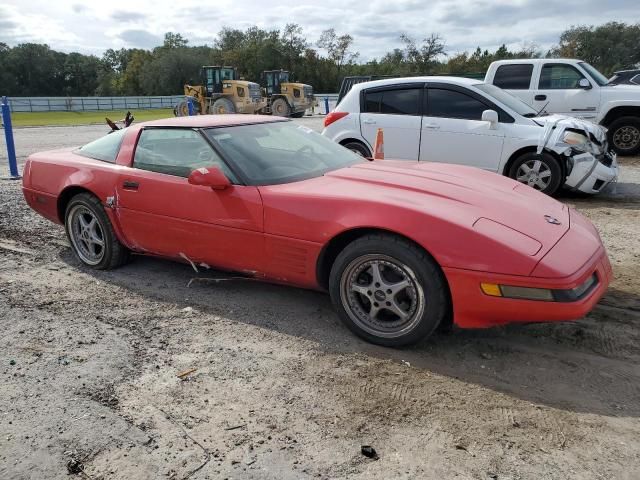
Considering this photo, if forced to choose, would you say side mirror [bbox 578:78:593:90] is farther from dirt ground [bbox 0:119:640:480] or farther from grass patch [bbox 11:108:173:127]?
grass patch [bbox 11:108:173:127]

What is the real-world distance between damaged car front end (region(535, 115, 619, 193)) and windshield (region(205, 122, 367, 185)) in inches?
146

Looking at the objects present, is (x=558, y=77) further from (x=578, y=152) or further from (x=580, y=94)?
(x=578, y=152)

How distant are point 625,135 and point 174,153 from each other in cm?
939

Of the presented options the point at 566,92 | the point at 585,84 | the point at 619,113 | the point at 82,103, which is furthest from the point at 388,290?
the point at 82,103

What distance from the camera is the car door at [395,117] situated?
746cm

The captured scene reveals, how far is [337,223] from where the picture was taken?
10.4 ft

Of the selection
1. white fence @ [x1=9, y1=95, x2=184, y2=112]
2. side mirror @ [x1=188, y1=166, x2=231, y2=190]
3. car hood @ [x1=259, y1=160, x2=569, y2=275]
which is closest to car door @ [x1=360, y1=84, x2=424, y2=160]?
car hood @ [x1=259, y1=160, x2=569, y2=275]

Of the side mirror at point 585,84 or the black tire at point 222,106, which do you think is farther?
the black tire at point 222,106

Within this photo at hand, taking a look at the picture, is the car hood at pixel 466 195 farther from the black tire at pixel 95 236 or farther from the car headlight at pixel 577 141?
the car headlight at pixel 577 141

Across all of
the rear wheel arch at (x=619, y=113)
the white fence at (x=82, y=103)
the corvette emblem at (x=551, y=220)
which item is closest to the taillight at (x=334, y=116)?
the corvette emblem at (x=551, y=220)

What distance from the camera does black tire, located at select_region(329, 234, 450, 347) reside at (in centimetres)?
292

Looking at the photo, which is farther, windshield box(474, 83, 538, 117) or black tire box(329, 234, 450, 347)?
windshield box(474, 83, 538, 117)

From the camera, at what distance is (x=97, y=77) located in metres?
80.8

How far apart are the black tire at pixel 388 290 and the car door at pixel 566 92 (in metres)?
8.56
